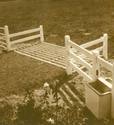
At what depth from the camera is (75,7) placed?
71.7 feet

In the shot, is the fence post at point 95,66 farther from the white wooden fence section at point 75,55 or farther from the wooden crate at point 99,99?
the wooden crate at point 99,99

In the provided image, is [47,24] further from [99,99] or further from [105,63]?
[99,99]

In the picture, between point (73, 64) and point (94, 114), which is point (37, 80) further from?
point (94, 114)

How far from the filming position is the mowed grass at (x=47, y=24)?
952 cm

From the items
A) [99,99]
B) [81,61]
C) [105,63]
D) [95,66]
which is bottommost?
[99,99]

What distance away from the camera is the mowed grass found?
9.52m

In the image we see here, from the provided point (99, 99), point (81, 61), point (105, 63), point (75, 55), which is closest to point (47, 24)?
point (75, 55)

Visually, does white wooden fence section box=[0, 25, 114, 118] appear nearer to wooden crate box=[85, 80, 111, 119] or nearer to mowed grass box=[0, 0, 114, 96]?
wooden crate box=[85, 80, 111, 119]

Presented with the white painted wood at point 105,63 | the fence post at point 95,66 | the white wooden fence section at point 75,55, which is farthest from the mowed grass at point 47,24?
the white painted wood at point 105,63

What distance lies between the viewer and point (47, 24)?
1723cm

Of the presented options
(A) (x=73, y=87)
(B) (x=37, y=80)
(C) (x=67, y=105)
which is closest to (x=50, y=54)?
(B) (x=37, y=80)

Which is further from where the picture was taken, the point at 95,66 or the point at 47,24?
the point at 47,24

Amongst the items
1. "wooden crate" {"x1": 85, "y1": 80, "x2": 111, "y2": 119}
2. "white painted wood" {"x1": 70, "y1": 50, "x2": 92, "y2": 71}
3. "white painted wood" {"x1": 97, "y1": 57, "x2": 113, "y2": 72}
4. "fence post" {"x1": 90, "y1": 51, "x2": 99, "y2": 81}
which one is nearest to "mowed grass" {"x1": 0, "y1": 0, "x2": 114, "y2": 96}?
"white painted wood" {"x1": 70, "y1": 50, "x2": 92, "y2": 71}

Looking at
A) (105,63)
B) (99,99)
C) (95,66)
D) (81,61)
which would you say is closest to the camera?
(99,99)
